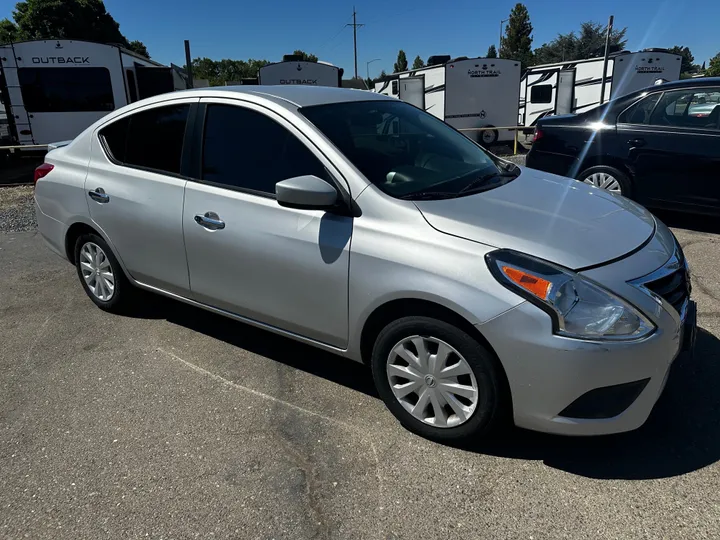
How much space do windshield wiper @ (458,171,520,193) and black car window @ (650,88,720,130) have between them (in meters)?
3.45

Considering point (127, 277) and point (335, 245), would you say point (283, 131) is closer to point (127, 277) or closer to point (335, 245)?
point (335, 245)

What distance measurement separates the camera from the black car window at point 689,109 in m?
5.57

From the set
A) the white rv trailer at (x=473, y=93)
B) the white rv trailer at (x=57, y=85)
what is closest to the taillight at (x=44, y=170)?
the white rv trailer at (x=57, y=85)

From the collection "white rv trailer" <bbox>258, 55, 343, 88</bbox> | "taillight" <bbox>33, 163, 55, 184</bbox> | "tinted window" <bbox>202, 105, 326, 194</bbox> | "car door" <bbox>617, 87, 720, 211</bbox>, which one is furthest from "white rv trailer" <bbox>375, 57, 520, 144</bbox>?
"tinted window" <bbox>202, 105, 326, 194</bbox>

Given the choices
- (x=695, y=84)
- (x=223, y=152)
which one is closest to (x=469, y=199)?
(x=223, y=152)

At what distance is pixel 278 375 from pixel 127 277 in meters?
1.49

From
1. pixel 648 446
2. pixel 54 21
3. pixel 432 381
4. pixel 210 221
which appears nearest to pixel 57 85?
pixel 210 221

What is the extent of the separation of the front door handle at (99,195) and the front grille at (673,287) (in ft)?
11.2

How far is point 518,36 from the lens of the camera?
55.8 m

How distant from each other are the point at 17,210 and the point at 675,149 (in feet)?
30.6

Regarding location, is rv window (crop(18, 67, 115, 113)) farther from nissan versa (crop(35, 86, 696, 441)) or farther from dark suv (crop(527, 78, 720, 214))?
dark suv (crop(527, 78, 720, 214))

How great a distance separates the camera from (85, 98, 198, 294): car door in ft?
11.3

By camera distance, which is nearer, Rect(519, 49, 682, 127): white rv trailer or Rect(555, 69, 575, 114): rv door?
Rect(519, 49, 682, 127): white rv trailer

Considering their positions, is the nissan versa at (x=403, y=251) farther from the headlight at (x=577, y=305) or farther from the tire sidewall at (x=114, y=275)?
the tire sidewall at (x=114, y=275)
